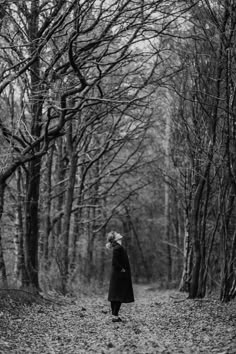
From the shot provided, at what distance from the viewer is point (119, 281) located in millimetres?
11133

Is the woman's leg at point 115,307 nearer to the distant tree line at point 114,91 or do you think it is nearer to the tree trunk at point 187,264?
the distant tree line at point 114,91

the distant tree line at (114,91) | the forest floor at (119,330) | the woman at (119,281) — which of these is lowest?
the forest floor at (119,330)

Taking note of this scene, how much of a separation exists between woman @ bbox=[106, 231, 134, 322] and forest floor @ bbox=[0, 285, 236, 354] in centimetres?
43

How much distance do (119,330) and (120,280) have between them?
6.38 ft

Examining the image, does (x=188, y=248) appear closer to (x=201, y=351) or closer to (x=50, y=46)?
(x=50, y=46)

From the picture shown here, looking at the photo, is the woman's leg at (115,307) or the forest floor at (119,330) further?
the woman's leg at (115,307)

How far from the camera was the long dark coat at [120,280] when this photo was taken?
1101 centimetres

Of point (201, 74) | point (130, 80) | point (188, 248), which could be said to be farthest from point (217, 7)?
point (188, 248)

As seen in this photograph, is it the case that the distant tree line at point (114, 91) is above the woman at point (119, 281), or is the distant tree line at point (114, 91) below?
above

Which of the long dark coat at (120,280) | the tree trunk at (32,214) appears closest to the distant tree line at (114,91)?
the tree trunk at (32,214)

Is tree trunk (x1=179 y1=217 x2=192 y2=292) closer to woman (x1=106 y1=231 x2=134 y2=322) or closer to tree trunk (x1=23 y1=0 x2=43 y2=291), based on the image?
tree trunk (x1=23 y1=0 x2=43 y2=291)

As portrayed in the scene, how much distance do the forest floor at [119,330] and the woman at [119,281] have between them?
17.0 inches

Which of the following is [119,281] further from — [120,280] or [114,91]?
[114,91]

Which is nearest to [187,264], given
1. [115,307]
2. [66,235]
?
[66,235]
